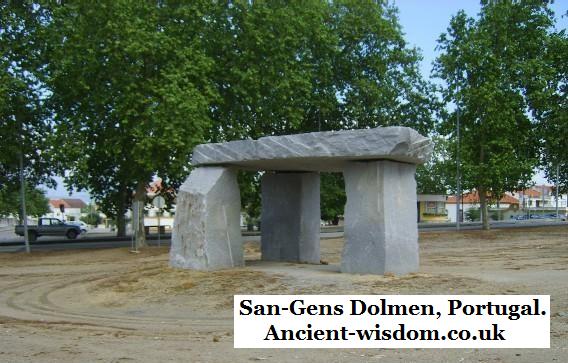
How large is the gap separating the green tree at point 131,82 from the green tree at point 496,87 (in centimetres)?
1529

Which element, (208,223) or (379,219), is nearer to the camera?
(379,219)

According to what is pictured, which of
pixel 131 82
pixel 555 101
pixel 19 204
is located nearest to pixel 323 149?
pixel 131 82

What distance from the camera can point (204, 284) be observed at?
44.9ft

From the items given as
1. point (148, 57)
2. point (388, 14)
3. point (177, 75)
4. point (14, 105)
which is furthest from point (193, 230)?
point (388, 14)

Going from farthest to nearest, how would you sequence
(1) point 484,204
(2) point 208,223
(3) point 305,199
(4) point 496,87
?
(1) point 484,204
(4) point 496,87
(3) point 305,199
(2) point 208,223

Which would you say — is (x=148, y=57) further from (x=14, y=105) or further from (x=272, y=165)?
(x=272, y=165)

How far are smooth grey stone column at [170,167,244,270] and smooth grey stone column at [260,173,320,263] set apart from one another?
1438mm

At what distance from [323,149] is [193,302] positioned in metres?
4.33

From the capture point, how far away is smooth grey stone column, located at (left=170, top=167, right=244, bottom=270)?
51.6ft

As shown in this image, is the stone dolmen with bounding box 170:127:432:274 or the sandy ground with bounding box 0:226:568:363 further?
the stone dolmen with bounding box 170:127:432:274

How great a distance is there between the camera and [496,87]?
33.5 m

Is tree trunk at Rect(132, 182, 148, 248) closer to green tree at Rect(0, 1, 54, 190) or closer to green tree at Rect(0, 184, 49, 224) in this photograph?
green tree at Rect(0, 1, 54, 190)

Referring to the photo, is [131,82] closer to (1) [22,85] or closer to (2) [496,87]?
(1) [22,85]

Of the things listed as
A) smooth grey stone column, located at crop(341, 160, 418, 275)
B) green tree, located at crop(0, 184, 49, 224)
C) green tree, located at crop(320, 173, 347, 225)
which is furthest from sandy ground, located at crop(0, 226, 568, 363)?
green tree, located at crop(0, 184, 49, 224)
